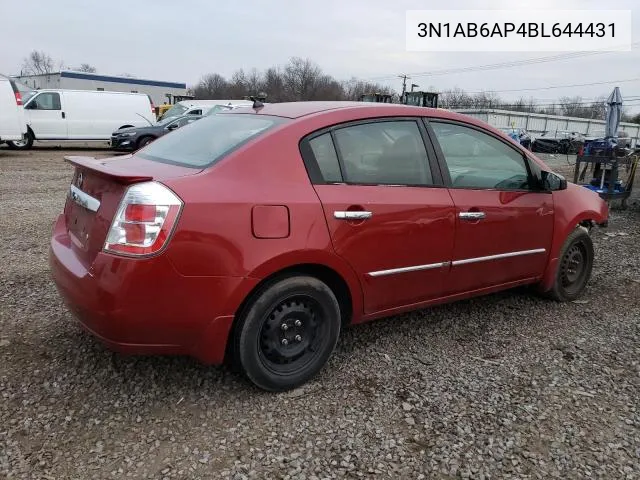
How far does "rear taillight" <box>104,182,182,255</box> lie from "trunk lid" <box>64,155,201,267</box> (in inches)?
2.6

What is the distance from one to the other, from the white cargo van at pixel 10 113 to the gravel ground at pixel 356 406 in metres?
11.6

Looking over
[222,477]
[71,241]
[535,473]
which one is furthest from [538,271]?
[71,241]

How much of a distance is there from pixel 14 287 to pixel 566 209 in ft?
14.4

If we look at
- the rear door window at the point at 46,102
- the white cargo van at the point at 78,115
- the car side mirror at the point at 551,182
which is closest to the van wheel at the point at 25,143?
the white cargo van at the point at 78,115

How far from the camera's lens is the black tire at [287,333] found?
264 cm

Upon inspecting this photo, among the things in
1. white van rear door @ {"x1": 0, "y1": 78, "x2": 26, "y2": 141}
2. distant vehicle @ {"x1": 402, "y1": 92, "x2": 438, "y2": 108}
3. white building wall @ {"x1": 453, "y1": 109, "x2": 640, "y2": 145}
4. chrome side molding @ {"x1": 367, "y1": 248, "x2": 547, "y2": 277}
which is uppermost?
distant vehicle @ {"x1": 402, "y1": 92, "x2": 438, "y2": 108}

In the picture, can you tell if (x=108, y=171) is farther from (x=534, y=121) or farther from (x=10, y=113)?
(x=534, y=121)

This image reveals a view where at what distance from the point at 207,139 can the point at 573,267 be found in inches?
128

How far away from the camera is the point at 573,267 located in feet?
14.5

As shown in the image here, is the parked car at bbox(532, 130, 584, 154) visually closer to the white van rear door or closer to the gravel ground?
the white van rear door

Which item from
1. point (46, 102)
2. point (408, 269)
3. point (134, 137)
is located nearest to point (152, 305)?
point (408, 269)

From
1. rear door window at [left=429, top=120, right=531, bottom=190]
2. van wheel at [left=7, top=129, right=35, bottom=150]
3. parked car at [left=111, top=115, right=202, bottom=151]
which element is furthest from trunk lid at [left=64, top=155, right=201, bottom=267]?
van wheel at [left=7, top=129, right=35, bottom=150]

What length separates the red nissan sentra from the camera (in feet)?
7.87

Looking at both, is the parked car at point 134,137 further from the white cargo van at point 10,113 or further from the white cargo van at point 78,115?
the white cargo van at point 10,113
